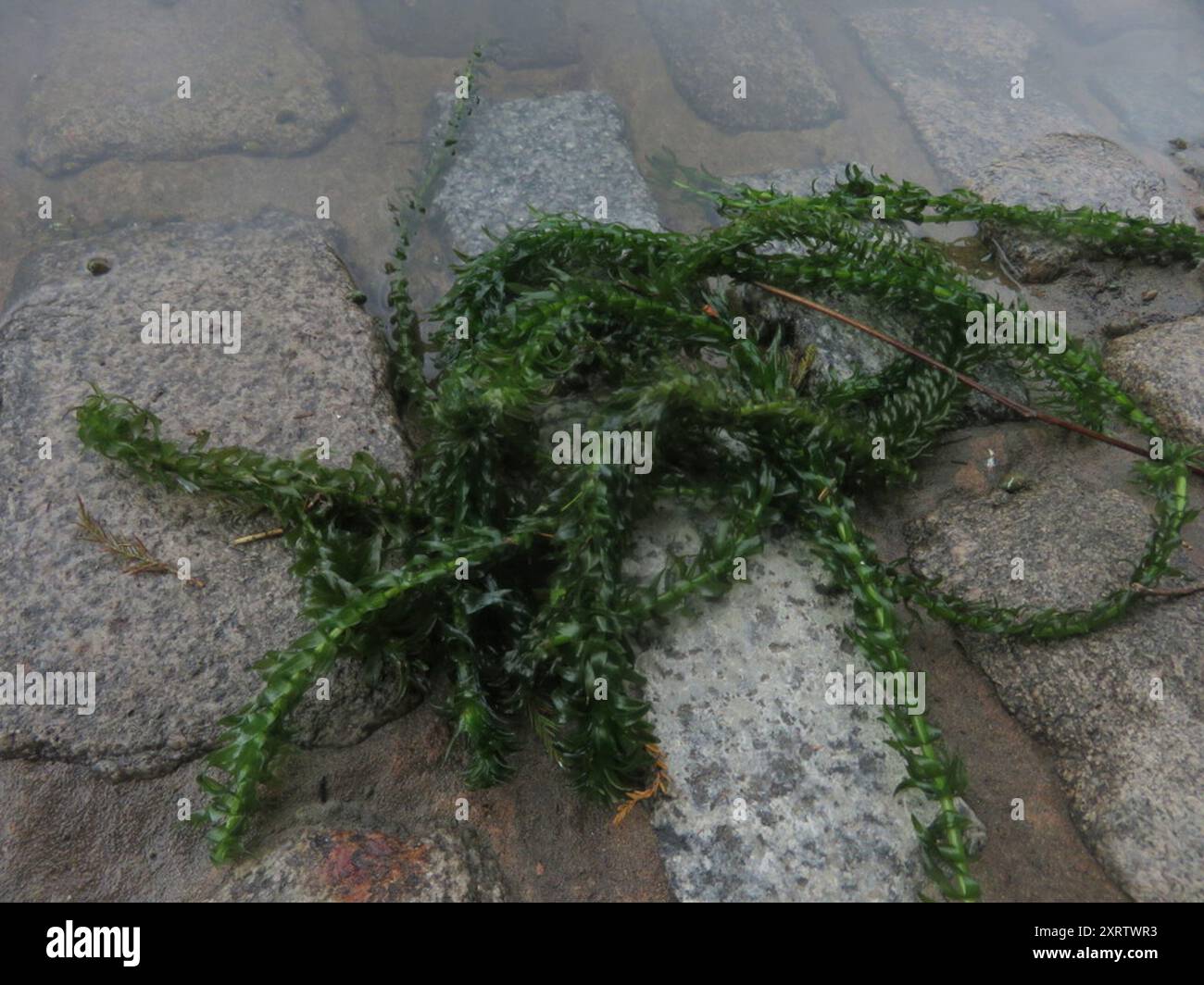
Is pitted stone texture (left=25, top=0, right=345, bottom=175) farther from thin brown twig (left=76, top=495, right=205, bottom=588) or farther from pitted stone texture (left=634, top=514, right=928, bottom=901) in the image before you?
pitted stone texture (left=634, top=514, right=928, bottom=901)

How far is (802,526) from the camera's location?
270 centimetres

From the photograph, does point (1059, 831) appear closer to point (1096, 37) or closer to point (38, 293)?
point (38, 293)

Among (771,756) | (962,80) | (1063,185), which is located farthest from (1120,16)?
(771,756)

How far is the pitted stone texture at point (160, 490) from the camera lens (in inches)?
97.7

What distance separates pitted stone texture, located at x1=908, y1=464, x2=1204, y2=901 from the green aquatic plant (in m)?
0.10

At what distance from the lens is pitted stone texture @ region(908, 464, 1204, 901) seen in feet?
7.55

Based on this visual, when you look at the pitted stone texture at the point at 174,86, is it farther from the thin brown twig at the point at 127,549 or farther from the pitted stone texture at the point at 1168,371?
the pitted stone texture at the point at 1168,371

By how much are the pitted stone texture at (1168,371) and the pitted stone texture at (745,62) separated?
8.33 ft

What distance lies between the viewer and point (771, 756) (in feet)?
8.02

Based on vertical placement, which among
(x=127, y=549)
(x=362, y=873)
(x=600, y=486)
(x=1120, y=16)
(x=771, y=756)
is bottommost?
(x=362, y=873)

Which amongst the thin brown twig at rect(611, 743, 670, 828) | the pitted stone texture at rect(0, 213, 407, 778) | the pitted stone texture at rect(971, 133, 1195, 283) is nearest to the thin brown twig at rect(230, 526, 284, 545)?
the pitted stone texture at rect(0, 213, 407, 778)

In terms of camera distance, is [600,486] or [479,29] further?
[479,29]

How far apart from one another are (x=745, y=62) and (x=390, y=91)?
2144 millimetres

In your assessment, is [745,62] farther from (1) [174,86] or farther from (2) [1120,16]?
(1) [174,86]
